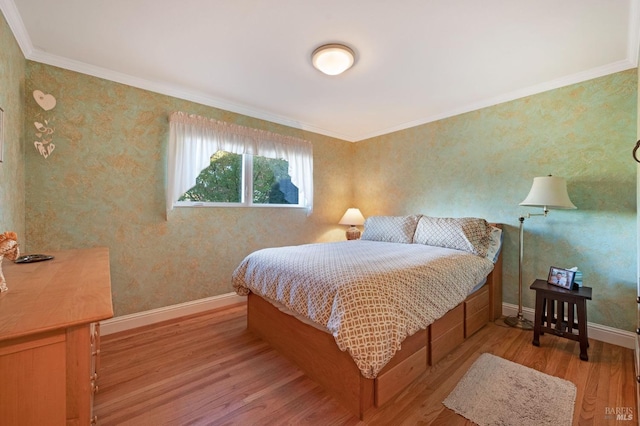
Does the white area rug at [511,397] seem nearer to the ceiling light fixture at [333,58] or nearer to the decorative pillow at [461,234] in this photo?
the decorative pillow at [461,234]

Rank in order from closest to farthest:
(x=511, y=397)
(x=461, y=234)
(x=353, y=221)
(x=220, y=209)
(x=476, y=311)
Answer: (x=511, y=397) → (x=476, y=311) → (x=461, y=234) → (x=220, y=209) → (x=353, y=221)

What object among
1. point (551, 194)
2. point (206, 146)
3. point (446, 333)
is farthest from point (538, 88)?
point (206, 146)

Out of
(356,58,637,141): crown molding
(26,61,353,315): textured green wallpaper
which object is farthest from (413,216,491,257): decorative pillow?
(26,61,353,315): textured green wallpaper

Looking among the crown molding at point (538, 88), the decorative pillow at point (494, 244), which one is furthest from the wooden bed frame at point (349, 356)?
the crown molding at point (538, 88)

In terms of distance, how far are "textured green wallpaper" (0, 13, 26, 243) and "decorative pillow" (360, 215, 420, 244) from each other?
3.14 metres

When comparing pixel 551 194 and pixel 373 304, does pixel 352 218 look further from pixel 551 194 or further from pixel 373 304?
pixel 373 304

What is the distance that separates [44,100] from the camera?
2049 millimetres

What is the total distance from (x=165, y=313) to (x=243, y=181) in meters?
1.63

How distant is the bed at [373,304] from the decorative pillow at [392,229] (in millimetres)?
269

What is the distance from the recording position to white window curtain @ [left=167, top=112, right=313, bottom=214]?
2643 millimetres

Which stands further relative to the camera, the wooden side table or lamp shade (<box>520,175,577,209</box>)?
lamp shade (<box>520,175,577,209</box>)

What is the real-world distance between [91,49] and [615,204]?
14.6 feet

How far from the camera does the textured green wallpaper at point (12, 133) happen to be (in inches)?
63.6

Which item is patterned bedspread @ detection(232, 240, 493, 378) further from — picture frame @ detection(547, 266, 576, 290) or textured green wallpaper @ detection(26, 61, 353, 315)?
textured green wallpaper @ detection(26, 61, 353, 315)
